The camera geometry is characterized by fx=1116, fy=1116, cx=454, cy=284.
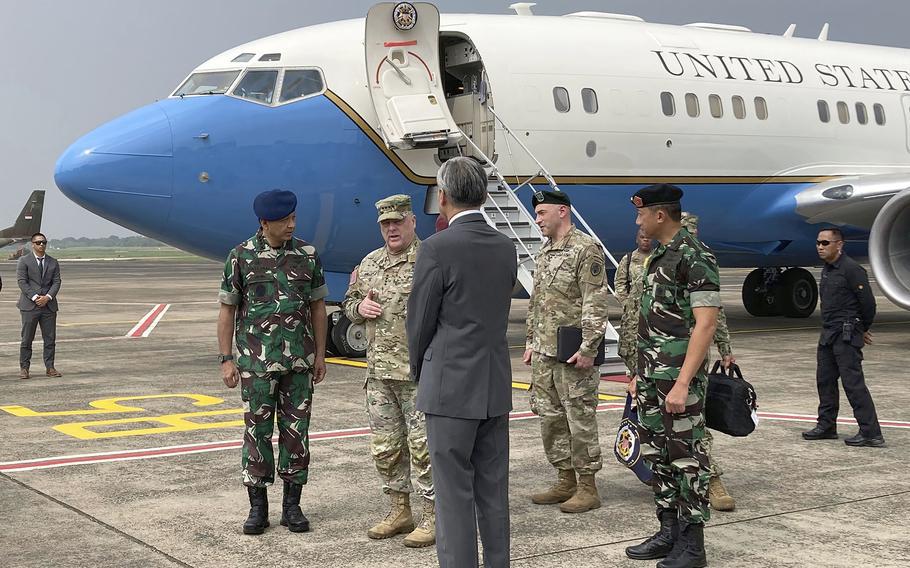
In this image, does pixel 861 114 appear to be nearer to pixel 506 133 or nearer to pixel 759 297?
pixel 759 297

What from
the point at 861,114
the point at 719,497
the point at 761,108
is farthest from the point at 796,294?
the point at 719,497

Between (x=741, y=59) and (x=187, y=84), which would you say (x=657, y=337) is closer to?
(x=187, y=84)

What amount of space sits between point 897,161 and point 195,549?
51.4ft

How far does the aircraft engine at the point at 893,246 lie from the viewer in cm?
1377

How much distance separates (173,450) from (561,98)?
7.83 metres

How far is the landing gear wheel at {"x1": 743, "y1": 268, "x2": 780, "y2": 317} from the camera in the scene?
20.7 meters

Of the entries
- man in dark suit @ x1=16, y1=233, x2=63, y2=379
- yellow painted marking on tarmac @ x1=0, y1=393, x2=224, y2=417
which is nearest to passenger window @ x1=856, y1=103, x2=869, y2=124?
yellow painted marking on tarmac @ x1=0, y1=393, x2=224, y2=417

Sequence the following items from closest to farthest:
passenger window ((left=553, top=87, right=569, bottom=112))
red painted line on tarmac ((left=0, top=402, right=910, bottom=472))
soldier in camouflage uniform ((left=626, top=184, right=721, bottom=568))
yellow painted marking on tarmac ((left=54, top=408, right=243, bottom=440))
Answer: soldier in camouflage uniform ((left=626, top=184, right=721, bottom=568))
red painted line on tarmac ((left=0, top=402, right=910, bottom=472))
yellow painted marking on tarmac ((left=54, top=408, right=243, bottom=440))
passenger window ((left=553, top=87, right=569, bottom=112))

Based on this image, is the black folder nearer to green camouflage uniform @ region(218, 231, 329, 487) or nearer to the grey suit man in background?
green camouflage uniform @ region(218, 231, 329, 487)

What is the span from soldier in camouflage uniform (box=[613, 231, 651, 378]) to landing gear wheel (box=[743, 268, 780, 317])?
46.0 feet

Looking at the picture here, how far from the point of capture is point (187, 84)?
1361 cm

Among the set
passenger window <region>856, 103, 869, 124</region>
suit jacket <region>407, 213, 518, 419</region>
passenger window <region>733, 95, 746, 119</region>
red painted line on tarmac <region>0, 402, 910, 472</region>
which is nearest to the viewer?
suit jacket <region>407, 213, 518, 419</region>

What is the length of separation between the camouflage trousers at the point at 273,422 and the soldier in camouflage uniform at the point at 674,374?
1.88m

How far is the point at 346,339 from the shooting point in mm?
13539
